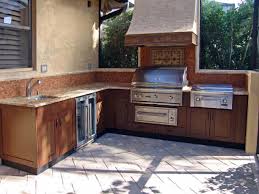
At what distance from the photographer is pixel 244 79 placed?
201 inches

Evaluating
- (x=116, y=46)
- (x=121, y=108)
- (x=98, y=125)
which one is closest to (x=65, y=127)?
(x=98, y=125)

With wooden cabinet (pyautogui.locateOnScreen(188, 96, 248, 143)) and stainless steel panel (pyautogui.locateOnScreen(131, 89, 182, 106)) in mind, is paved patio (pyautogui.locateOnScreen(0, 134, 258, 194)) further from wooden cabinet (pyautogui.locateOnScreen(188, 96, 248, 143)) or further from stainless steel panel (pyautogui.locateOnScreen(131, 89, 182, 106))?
stainless steel panel (pyautogui.locateOnScreen(131, 89, 182, 106))

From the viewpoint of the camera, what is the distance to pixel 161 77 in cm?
511

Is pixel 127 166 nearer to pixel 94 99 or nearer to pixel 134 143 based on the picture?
pixel 134 143

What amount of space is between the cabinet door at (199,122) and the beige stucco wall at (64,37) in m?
2.38

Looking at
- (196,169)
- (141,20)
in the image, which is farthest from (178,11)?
(196,169)

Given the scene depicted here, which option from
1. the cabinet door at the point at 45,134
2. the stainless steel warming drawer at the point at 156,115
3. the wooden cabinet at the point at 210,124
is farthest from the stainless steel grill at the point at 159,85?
the cabinet door at the point at 45,134

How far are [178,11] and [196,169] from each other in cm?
277

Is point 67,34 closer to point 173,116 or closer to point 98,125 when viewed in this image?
point 98,125

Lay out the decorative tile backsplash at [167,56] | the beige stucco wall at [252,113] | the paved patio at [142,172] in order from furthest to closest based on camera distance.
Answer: the decorative tile backsplash at [167,56] → the beige stucco wall at [252,113] → the paved patio at [142,172]

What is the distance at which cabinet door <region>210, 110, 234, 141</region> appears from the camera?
15.3ft

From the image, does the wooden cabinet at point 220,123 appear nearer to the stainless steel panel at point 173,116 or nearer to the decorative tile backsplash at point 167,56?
the stainless steel panel at point 173,116

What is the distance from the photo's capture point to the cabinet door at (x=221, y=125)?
468cm

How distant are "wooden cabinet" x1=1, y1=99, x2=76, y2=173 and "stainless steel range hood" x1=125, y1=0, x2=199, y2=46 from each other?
1.95 metres
